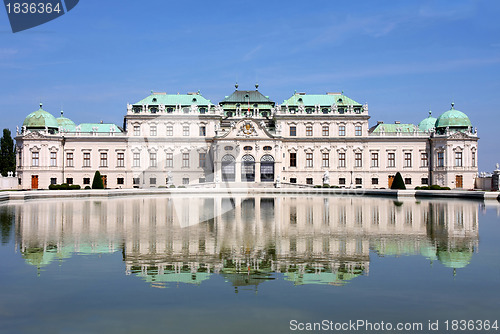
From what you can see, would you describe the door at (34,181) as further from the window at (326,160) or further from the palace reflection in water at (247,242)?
the palace reflection in water at (247,242)

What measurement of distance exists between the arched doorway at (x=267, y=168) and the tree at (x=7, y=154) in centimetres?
4568

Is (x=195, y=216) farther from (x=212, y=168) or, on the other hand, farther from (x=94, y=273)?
(x=212, y=168)

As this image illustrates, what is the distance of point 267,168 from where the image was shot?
259 feet

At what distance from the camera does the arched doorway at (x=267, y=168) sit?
3091 inches

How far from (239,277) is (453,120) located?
76.3m

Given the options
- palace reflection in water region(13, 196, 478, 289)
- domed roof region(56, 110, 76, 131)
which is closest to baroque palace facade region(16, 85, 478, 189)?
domed roof region(56, 110, 76, 131)

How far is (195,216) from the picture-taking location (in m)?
30.3

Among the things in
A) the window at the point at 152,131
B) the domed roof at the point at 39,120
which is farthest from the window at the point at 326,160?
the domed roof at the point at 39,120

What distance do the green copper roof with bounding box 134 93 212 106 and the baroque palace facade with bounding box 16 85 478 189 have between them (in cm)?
17

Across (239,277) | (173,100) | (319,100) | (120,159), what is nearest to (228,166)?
(173,100)

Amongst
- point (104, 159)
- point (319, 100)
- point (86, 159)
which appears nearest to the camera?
point (86, 159)

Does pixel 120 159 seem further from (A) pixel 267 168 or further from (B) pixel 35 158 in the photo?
(A) pixel 267 168

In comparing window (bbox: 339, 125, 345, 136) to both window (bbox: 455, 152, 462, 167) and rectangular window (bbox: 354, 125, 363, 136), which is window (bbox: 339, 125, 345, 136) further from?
window (bbox: 455, 152, 462, 167)

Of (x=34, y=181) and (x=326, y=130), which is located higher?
(x=326, y=130)
